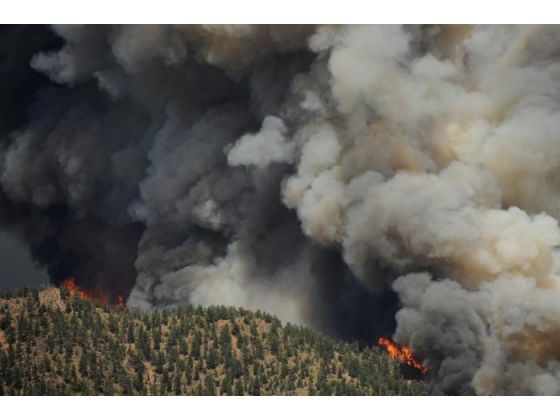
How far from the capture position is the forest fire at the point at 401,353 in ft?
147

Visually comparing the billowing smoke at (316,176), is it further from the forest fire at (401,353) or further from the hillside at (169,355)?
the hillside at (169,355)

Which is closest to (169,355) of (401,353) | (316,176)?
(401,353)

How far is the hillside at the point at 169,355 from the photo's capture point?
42.4m

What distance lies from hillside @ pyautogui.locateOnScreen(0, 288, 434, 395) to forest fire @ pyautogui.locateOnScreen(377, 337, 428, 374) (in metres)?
0.38

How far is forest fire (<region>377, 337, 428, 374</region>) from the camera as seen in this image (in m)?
44.8

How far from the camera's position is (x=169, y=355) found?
4397 cm

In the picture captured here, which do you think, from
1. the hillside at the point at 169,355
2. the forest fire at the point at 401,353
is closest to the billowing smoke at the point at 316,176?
the forest fire at the point at 401,353

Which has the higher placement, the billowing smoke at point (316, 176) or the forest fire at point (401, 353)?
the billowing smoke at point (316, 176)

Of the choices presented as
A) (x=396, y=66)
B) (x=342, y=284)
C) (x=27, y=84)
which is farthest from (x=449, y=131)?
(x=27, y=84)

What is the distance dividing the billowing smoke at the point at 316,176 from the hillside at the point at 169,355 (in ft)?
7.13

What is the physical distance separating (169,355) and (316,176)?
909cm

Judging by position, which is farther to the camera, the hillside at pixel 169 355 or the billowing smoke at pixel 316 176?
the billowing smoke at pixel 316 176

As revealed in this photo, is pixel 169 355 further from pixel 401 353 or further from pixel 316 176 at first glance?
pixel 316 176

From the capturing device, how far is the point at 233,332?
4566cm
